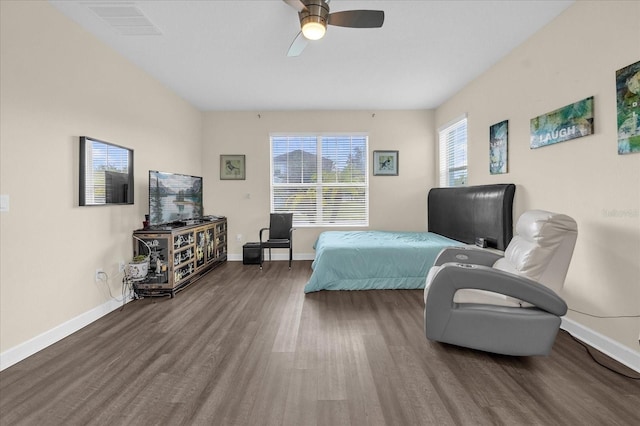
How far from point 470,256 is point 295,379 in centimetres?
201

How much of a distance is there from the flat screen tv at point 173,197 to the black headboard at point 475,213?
4.10m

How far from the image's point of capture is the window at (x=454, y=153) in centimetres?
457

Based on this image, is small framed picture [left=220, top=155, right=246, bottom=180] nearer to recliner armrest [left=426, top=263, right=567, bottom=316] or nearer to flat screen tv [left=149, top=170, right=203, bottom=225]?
flat screen tv [left=149, top=170, right=203, bottom=225]

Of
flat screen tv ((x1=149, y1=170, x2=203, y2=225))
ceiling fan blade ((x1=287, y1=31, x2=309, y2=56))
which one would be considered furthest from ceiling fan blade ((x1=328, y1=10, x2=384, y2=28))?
flat screen tv ((x1=149, y1=170, x2=203, y2=225))

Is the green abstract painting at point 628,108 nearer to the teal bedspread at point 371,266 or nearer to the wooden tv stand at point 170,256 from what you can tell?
the teal bedspread at point 371,266

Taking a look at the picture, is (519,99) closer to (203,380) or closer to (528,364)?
(528,364)

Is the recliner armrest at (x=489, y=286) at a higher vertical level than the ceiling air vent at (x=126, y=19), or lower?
lower

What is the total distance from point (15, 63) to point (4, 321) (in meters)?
1.91

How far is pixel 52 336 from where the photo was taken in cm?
244

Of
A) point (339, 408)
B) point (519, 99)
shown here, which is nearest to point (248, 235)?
point (339, 408)

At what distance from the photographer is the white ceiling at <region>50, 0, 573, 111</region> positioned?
2.54 metres

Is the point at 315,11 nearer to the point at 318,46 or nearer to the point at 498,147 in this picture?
the point at 318,46

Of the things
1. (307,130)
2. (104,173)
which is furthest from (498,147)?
(104,173)

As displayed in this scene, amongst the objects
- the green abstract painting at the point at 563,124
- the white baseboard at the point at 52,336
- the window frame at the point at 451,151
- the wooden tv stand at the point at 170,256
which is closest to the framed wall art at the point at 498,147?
the green abstract painting at the point at 563,124
